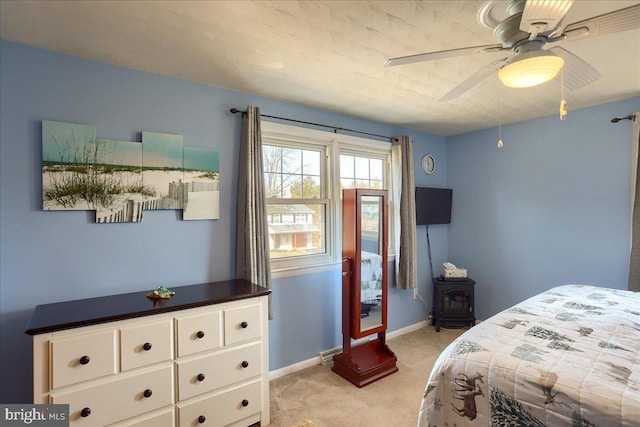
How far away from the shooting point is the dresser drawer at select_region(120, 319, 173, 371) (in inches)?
65.4

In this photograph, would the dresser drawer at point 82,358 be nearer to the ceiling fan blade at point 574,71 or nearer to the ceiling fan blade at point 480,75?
the ceiling fan blade at point 480,75

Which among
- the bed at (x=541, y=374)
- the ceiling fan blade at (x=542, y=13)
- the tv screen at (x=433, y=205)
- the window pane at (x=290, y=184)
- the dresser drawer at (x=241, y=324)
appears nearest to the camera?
the ceiling fan blade at (x=542, y=13)

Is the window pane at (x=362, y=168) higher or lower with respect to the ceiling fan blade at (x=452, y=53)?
lower

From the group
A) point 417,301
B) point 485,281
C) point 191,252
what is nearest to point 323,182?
point 191,252

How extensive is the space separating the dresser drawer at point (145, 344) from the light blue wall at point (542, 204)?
142 inches

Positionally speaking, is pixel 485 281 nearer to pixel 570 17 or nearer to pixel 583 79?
pixel 583 79

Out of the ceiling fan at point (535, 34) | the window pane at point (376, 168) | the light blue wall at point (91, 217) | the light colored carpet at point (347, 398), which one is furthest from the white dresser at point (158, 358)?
the window pane at point (376, 168)

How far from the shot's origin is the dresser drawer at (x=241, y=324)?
199 cm

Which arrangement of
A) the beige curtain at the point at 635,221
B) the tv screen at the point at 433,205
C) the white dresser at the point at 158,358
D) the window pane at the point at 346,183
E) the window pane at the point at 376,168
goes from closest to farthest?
the white dresser at the point at 158,358 < the beige curtain at the point at 635,221 < the window pane at the point at 346,183 < the window pane at the point at 376,168 < the tv screen at the point at 433,205

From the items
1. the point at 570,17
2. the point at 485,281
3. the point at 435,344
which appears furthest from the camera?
the point at 485,281

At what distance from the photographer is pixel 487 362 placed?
4.76 ft

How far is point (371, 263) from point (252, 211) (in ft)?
4.05

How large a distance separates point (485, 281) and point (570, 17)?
3.06 meters

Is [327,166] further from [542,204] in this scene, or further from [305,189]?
[542,204]
